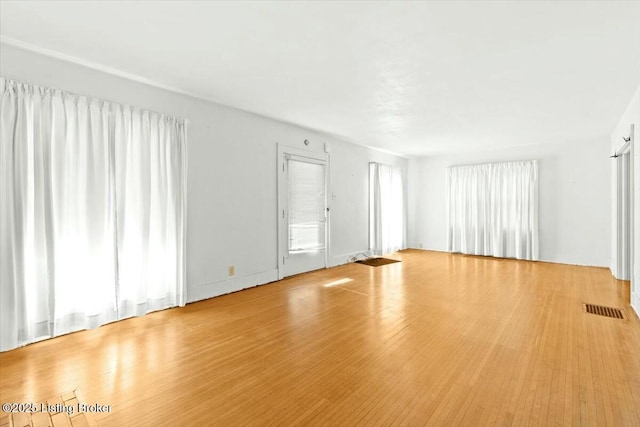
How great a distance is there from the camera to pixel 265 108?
432 cm

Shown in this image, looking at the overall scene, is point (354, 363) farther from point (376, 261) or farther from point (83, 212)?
point (376, 261)

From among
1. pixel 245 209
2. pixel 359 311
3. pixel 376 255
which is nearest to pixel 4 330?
pixel 245 209

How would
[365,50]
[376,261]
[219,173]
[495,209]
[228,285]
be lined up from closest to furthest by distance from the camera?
1. [365,50]
2. [219,173]
3. [228,285]
4. [376,261]
5. [495,209]

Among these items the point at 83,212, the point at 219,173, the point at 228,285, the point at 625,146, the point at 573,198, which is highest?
the point at 625,146

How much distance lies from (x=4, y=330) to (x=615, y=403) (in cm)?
451

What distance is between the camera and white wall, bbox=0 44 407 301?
10.2ft

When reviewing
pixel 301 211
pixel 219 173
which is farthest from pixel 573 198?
pixel 219 173

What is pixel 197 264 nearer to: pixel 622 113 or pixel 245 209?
pixel 245 209

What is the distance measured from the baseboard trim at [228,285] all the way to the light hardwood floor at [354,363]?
0.57 ft

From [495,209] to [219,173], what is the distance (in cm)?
618

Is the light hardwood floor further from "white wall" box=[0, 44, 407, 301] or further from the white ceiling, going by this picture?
the white ceiling

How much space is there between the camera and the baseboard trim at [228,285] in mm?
3881

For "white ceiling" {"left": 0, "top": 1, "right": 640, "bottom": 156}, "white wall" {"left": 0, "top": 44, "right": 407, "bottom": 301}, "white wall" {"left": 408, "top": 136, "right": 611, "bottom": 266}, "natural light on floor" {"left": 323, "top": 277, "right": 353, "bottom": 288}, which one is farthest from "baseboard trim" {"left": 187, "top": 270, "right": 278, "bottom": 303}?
"white wall" {"left": 408, "top": 136, "right": 611, "bottom": 266}

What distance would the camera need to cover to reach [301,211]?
5.40 metres
